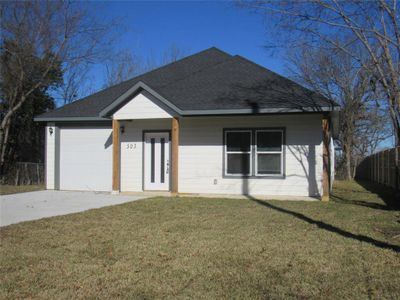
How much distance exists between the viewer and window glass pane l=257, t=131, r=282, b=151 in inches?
554

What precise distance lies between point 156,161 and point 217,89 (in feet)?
11.3

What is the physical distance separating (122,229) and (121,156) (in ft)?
25.7

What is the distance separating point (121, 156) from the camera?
15.7 m

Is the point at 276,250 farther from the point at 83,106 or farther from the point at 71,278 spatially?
the point at 83,106

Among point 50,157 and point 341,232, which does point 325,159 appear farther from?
point 50,157

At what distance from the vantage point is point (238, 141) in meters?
14.5

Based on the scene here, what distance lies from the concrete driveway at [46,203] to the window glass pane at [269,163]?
4.11 metres

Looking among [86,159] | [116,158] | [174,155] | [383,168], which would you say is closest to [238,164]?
[174,155]

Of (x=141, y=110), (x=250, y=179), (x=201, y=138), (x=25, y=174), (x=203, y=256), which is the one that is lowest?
(x=203, y=256)

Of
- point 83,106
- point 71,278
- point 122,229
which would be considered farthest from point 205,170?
point 71,278

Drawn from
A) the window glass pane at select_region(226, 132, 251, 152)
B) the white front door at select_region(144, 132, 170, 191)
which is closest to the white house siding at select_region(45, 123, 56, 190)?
the white front door at select_region(144, 132, 170, 191)

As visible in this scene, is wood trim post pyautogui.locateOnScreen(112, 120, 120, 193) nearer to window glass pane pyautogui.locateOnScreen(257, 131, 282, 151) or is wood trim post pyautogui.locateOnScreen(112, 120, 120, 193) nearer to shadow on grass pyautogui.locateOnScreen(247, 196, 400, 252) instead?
window glass pane pyautogui.locateOnScreen(257, 131, 282, 151)

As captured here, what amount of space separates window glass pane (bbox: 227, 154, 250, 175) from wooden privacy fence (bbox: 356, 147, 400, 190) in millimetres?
6229

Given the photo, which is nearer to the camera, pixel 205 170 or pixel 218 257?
pixel 218 257
